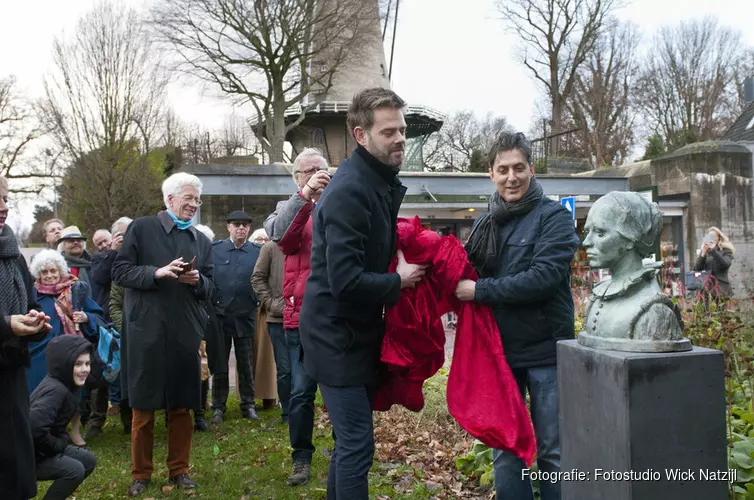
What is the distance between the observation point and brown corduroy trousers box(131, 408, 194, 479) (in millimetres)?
4551

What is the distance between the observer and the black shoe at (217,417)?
698 centimetres

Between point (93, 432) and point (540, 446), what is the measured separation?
4.88 metres

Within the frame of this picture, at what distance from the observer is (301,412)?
182 inches

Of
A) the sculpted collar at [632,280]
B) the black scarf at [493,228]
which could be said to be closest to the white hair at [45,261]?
the black scarf at [493,228]

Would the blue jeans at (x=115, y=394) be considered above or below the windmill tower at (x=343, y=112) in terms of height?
below

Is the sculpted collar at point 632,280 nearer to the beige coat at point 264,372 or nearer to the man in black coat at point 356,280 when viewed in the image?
the man in black coat at point 356,280

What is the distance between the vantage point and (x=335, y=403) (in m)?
3.12

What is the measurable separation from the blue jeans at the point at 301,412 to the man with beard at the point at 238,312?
8.14 ft

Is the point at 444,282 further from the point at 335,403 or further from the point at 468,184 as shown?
the point at 468,184

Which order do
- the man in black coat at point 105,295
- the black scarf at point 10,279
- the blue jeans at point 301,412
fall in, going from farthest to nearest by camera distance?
the man in black coat at point 105,295, the blue jeans at point 301,412, the black scarf at point 10,279

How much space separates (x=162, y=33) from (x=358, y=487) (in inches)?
1024

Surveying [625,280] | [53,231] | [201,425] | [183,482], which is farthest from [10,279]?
[53,231]

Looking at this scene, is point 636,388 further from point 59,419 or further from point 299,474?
point 59,419

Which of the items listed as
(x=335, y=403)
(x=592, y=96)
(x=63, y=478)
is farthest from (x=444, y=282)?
(x=592, y=96)
